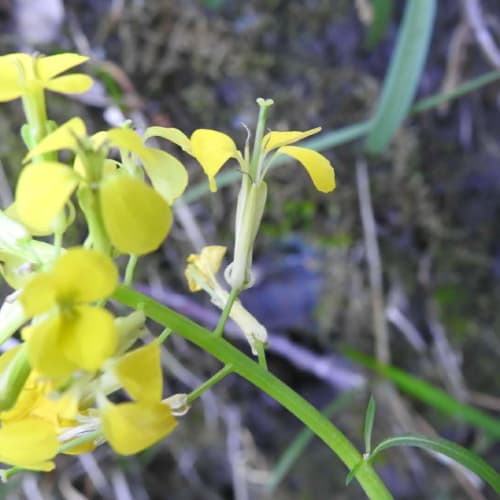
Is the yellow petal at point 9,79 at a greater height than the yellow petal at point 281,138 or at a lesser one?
greater

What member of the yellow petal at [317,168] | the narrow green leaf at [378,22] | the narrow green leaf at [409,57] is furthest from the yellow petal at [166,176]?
the narrow green leaf at [378,22]

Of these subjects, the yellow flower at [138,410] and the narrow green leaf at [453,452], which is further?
the narrow green leaf at [453,452]

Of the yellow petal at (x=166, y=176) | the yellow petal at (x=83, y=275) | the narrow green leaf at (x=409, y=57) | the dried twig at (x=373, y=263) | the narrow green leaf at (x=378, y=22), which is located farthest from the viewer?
the dried twig at (x=373, y=263)

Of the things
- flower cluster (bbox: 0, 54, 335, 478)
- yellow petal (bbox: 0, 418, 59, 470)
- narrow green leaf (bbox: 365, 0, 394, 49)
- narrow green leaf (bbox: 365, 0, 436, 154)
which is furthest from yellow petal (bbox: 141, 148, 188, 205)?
narrow green leaf (bbox: 365, 0, 394, 49)

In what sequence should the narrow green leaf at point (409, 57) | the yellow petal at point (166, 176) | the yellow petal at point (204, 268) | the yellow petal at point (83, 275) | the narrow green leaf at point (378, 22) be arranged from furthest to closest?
the narrow green leaf at point (378, 22) → the narrow green leaf at point (409, 57) → the yellow petal at point (204, 268) → the yellow petal at point (166, 176) → the yellow petal at point (83, 275)

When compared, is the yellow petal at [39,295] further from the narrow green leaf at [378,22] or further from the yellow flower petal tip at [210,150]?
the narrow green leaf at [378,22]

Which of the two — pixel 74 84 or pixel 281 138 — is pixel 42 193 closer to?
pixel 74 84

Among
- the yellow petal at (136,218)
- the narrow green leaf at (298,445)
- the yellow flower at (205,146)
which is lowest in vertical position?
the narrow green leaf at (298,445)
